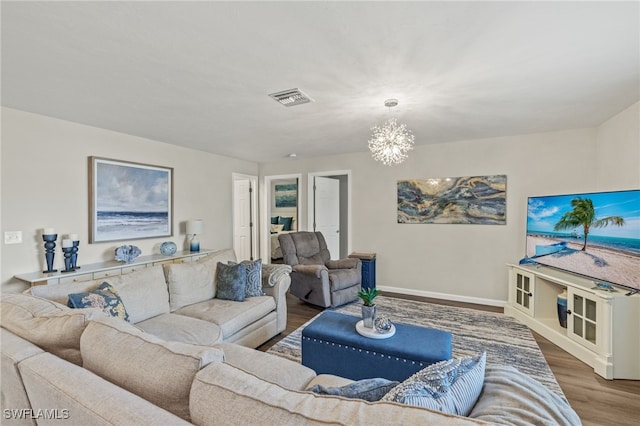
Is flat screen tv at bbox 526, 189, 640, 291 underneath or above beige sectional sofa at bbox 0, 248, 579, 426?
above

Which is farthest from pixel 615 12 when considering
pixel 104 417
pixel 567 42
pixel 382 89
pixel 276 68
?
pixel 104 417

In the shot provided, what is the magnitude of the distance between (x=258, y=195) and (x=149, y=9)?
15.1ft

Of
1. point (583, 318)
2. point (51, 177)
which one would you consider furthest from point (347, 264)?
point (51, 177)

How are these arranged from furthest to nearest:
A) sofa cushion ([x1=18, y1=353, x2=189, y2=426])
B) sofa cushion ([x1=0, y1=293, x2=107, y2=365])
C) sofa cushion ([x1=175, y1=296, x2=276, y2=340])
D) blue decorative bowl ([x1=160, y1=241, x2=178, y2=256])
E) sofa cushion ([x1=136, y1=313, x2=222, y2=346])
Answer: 1. blue decorative bowl ([x1=160, y1=241, x2=178, y2=256])
2. sofa cushion ([x1=175, y1=296, x2=276, y2=340])
3. sofa cushion ([x1=136, y1=313, x2=222, y2=346])
4. sofa cushion ([x1=0, y1=293, x2=107, y2=365])
5. sofa cushion ([x1=18, y1=353, x2=189, y2=426])

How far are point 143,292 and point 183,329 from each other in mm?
546

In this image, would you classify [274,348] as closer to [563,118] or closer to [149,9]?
[149,9]

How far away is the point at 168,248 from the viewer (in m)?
3.96

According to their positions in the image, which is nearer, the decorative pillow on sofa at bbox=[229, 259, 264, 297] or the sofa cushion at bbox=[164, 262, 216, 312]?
the sofa cushion at bbox=[164, 262, 216, 312]

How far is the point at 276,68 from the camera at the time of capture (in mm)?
2018

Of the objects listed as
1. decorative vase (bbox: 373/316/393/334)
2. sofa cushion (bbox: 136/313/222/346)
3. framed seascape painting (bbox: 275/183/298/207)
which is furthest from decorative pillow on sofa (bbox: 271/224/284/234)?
decorative vase (bbox: 373/316/393/334)

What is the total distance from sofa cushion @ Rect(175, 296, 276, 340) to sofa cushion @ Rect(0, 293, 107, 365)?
1.14m

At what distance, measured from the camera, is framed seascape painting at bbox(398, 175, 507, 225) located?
4035mm

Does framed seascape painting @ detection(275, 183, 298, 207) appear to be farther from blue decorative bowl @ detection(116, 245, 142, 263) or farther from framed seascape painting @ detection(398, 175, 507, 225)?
blue decorative bowl @ detection(116, 245, 142, 263)

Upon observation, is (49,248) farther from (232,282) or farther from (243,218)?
(243,218)
